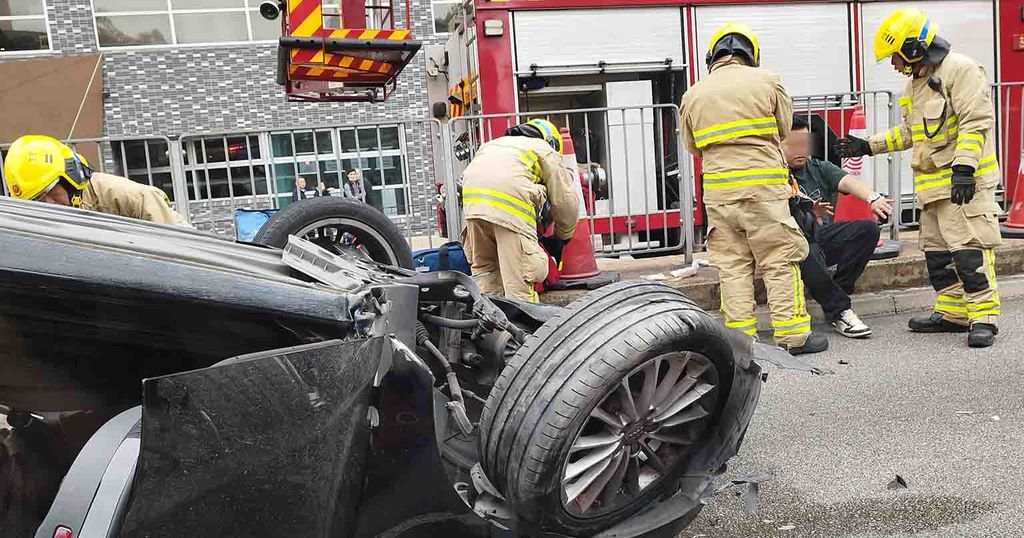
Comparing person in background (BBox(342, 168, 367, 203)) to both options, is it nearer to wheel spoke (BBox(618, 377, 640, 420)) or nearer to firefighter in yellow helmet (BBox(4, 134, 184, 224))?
firefighter in yellow helmet (BBox(4, 134, 184, 224))

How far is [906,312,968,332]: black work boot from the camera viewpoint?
4684 millimetres

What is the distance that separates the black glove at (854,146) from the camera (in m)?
4.97

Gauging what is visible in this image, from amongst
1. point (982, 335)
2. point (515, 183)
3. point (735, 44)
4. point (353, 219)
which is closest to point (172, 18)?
point (353, 219)

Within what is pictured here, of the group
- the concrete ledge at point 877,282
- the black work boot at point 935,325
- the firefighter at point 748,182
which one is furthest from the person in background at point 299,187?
the black work boot at point 935,325

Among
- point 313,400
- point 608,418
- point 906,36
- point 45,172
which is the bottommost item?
point 608,418

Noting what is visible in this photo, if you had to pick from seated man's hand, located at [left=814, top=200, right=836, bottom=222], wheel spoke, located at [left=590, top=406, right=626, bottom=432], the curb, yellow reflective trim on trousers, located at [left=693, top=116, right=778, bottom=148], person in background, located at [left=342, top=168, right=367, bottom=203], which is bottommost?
the curb

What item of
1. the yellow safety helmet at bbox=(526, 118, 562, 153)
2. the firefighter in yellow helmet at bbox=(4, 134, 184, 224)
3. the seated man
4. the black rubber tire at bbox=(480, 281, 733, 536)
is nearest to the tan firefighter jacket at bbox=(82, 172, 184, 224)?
the firefighter in yellow helmet at bbox=(4, 134, 184, 224)

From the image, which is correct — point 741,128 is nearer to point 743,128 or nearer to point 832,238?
point 743,128

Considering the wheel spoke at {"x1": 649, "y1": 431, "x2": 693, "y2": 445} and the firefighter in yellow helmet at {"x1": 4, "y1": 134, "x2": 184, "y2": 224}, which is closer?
the wheel spoke at {"x1": 649, "y1": 431, "x2": 693, "y2": 445}

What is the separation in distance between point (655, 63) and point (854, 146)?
268 cm

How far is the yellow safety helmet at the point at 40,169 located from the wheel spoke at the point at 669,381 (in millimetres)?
3154

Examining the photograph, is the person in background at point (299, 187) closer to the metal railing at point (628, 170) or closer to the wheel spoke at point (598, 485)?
the metal railing at point (628, 170)

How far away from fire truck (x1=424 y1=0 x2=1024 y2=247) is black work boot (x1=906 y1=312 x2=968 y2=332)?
237cm

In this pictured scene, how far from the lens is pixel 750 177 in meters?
4.24
